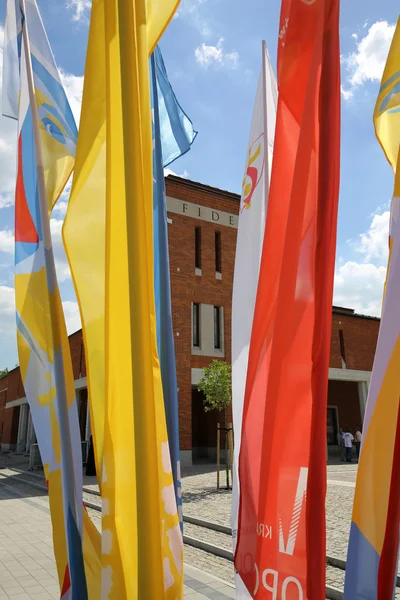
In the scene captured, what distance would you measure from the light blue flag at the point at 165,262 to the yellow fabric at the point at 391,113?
4.56ft

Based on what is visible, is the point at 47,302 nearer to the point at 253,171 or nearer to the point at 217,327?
the point at 253,171

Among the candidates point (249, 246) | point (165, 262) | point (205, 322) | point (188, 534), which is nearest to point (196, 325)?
point (205, 322)

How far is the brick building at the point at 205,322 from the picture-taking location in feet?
Answer: 75.5

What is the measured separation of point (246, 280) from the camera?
3803 mm

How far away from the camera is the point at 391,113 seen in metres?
2.59

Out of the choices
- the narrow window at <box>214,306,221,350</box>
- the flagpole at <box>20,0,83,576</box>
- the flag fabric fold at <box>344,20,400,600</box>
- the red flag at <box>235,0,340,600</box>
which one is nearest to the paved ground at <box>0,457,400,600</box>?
the flagpole at <box>20,0,83,576</box>

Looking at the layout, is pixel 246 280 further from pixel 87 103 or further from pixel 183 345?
pixel 183 345

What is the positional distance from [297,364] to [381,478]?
22.8 inches

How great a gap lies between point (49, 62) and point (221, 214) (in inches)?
890

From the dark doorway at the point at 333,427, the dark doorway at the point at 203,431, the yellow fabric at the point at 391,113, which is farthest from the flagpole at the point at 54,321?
the dark doorway at the point at 333,427

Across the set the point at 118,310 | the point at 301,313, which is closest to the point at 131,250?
the point at 118,310

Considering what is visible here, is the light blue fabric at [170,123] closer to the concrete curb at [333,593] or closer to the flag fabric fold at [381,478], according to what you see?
the flag fabric fold at [381,478]

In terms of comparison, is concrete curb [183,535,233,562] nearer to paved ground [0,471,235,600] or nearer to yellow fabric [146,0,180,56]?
paved ground [0,471,235,600]

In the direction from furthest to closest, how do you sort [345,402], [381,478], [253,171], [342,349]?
1. [345,402]
2. [342,349]
3. [253,171]
4. [381,478]
